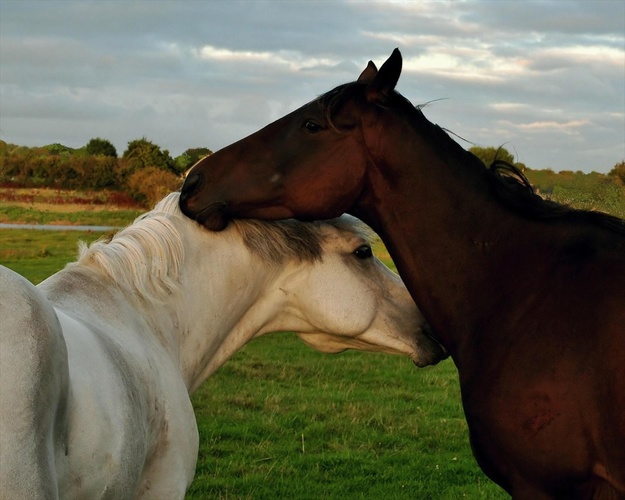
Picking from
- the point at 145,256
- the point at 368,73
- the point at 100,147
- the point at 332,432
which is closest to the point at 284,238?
the point at 145,256

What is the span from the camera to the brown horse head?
3.50 metres

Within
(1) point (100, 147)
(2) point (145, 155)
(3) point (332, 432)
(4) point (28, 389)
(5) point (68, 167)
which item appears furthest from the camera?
(1) point (100, 147)

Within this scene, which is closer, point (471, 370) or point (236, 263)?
point (471, 370)

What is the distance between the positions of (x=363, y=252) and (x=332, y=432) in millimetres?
3419

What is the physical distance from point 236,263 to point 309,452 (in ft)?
10.5

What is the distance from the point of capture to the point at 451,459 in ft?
21.5

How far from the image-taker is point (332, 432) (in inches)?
282

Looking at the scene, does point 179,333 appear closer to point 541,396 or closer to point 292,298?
point 292,298

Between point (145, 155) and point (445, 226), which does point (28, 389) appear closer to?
point (445, 226)

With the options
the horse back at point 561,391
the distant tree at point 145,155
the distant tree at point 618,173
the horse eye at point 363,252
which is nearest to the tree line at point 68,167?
the distant tree at point 145,155

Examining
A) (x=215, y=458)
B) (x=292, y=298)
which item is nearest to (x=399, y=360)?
(x=215, y=458)

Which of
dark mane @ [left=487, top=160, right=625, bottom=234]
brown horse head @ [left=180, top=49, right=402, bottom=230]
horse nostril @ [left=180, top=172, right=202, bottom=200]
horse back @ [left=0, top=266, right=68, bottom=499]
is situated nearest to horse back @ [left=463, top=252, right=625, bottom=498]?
dark mane @ [left=487, top=160, right=625, bottom=234]

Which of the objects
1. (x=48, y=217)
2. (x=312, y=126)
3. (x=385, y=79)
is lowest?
(x=48, y=217)

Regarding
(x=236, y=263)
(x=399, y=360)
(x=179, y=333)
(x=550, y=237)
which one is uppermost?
(x=550, y=237)
